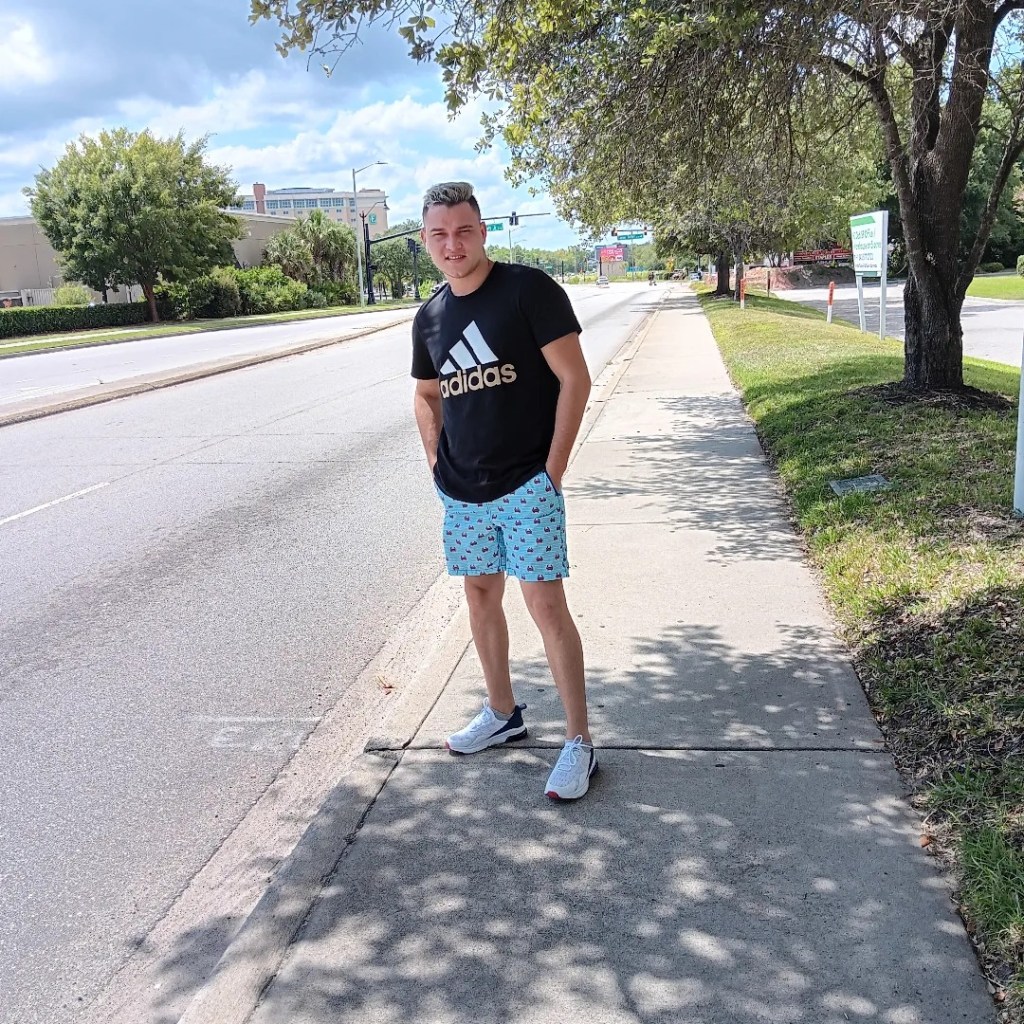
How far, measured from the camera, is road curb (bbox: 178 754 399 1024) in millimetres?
2525

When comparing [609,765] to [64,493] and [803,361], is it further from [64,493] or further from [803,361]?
[803,361]

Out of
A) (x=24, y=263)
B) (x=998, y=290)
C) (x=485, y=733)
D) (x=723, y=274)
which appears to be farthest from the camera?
(x=24, y=263)

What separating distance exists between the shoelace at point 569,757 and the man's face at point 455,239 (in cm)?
160

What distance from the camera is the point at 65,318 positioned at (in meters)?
40.6

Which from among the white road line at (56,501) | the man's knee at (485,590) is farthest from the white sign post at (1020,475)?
the white road line at (56,501)

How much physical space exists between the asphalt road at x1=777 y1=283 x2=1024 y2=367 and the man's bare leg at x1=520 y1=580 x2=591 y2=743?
11144mm

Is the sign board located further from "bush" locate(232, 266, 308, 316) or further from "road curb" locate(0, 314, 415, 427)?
"bush" locate(232, 266, 308, 316)

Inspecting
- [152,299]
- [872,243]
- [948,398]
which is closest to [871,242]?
[872,243]

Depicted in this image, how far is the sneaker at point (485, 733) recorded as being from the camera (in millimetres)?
3746

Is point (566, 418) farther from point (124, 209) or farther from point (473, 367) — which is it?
point (124, 209)

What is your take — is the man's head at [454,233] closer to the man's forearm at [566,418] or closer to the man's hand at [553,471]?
the man's forearm at [566,418]

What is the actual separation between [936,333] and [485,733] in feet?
25.2

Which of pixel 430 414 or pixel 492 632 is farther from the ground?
pixel 430 414

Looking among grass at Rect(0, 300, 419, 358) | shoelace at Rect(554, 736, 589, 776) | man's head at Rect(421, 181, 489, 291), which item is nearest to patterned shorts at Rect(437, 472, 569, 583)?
shoelace at Rect(554, 736, 589, 776)
